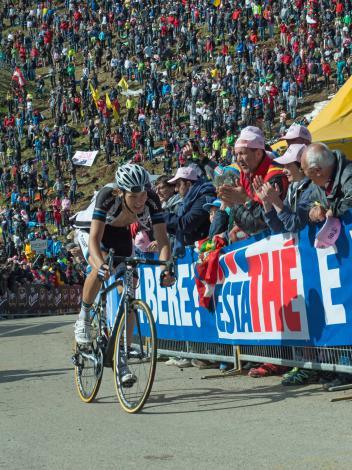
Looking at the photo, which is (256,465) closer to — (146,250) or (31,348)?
(146,250)

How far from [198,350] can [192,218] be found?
4.78ft

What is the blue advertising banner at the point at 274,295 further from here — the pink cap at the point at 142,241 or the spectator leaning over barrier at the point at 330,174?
the pink cap at the point at 142,241

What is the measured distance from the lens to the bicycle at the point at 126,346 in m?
6.77

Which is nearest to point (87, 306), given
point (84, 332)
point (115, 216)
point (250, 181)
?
point (84, 332)

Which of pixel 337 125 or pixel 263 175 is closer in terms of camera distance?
pixel 263 175

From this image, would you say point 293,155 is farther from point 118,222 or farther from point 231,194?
point 118,222

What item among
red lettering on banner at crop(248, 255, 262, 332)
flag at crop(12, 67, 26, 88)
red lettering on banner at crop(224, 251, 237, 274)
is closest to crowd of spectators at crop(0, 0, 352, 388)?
flag at crop(12, 67, 26, 88)

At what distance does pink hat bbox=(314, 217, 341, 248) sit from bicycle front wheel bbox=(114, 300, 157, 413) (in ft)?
4.52

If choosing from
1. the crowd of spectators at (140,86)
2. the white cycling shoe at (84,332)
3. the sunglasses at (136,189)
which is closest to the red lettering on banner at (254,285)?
the sunglasses at (136,189)

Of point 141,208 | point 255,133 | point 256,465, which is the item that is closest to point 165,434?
point 256,465

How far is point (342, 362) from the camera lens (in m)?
6.88

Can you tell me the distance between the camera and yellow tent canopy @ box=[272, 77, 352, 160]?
12.3 metres

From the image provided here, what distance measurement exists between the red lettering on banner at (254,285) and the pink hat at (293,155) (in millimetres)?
851

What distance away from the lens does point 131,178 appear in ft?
23.5
